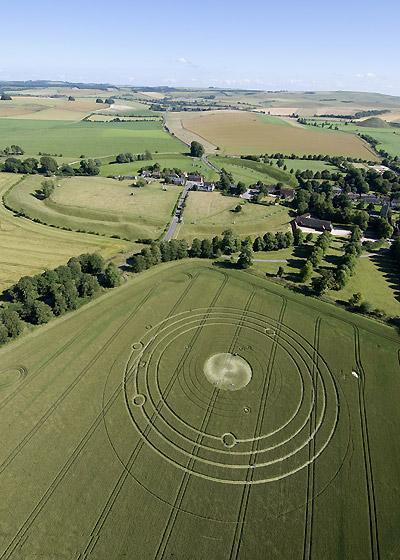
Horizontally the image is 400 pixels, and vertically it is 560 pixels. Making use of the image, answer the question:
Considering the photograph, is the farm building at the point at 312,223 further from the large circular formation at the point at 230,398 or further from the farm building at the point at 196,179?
the large circular formation at the point at 230,398

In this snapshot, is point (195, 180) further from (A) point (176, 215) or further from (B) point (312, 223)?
(B) point (312, 223)

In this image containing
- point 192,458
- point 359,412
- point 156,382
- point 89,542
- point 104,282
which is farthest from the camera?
point 104,282

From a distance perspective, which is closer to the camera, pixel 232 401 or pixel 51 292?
pixel 232 401

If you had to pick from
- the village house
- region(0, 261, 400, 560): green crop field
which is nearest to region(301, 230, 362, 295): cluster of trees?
region(0, 261, 400, 560): green crop field

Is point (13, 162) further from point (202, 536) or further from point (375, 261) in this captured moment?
point (202, 536)

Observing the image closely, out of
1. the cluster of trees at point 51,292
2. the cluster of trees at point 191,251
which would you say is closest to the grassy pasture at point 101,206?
the cluster of trees at point 191,251

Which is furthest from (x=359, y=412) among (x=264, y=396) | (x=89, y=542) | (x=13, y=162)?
(x=13, y=162)

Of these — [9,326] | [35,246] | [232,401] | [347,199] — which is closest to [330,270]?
[232,401]
